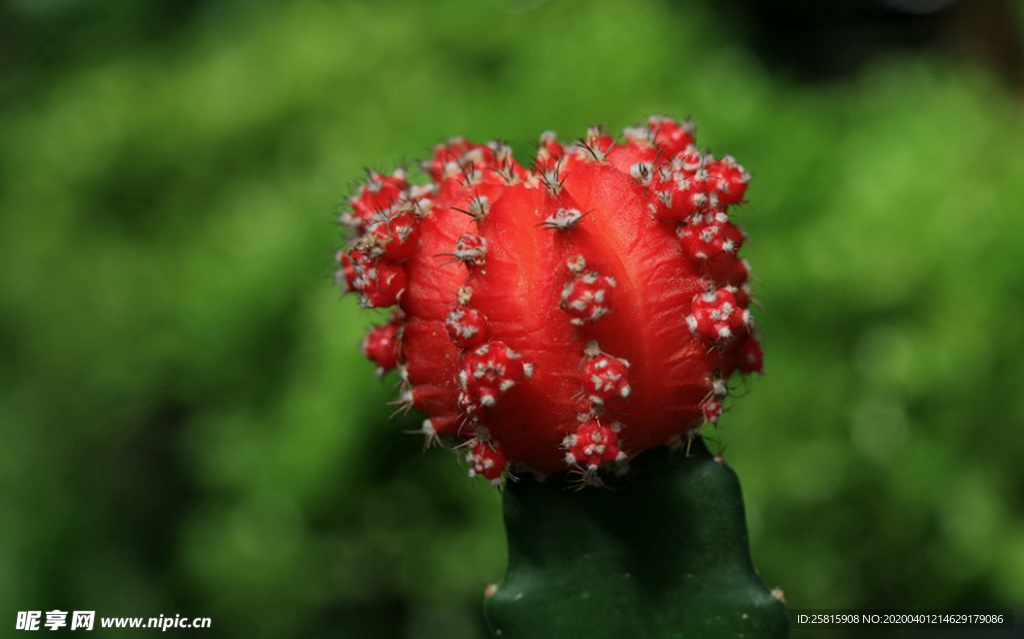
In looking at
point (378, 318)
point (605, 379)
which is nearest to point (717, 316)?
point (605, 379)

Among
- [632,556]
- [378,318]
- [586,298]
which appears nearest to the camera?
[586,298]

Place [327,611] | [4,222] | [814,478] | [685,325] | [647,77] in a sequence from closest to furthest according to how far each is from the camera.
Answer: [685,325] → [814,478] → [327,611] → [647,77] → [4,222]

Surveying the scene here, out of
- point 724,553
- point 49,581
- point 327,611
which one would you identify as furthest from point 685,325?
point 49,581

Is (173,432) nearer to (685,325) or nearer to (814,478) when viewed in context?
(814,478)

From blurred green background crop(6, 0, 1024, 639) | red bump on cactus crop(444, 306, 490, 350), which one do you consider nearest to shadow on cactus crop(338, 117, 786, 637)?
red bump on cactus crop(444, 306, 490, 350)

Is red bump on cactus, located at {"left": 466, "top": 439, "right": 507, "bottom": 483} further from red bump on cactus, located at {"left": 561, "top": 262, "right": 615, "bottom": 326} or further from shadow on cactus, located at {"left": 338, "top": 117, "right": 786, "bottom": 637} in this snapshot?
red bump on cactus, located at {"left": 561, "top": 262, "right": 615, "bottom": 326}

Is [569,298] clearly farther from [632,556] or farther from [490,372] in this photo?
[632,556]

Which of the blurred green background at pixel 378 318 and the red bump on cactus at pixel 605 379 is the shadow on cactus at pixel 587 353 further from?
the blurred green background at pixel 378 318
